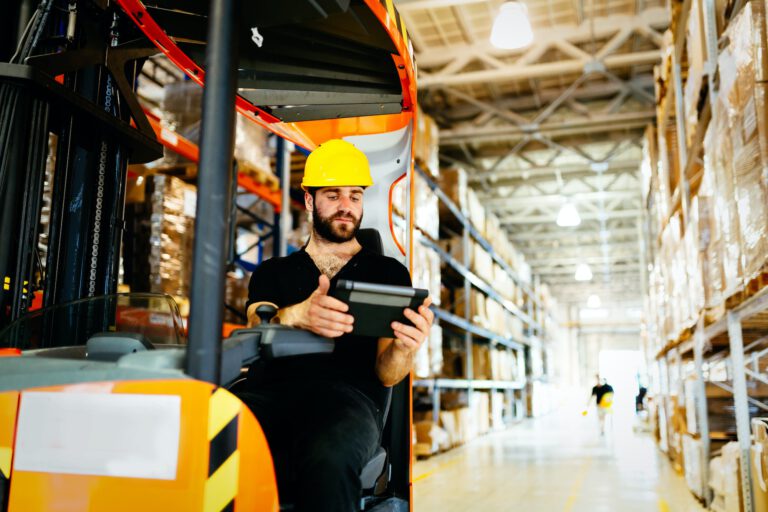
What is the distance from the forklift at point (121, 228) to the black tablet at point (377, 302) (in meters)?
0.13

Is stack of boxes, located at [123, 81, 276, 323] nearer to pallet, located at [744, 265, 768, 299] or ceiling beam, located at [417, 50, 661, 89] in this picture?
pallet, located at [744, 265, 768, 299]

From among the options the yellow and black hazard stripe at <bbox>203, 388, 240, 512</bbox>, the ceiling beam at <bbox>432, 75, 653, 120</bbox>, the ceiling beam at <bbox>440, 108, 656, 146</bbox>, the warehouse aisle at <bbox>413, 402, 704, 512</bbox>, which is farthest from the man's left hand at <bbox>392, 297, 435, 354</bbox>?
the ceiling beam at <bbox>440, 108, 656, 146</bbox>

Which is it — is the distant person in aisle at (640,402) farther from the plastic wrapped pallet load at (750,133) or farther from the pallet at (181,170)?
the plastic wrapped pallet load at (750,133)

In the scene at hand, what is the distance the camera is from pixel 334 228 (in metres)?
2.56

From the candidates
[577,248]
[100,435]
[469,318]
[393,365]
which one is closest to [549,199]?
[469,318]

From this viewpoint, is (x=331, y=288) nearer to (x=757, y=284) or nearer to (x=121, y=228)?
(x=121, y=228)

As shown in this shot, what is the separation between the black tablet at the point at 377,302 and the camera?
1663 mm

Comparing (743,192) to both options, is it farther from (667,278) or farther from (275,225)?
(275,225)

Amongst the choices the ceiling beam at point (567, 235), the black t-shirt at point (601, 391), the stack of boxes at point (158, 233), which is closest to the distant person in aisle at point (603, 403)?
the black t-shirt at point (601, 391)

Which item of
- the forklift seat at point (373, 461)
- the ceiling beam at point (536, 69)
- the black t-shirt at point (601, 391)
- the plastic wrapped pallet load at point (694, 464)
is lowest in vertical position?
the plastic wrapped pallet load at point (694, 464)

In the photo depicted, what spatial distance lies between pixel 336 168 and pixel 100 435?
1464 millimetres

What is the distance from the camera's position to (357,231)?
271 centimetres

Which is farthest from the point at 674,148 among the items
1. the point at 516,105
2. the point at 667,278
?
the point at 516,105

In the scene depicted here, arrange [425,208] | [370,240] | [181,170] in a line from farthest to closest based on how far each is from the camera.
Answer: [425,208] → [181,170] → [370,240]
